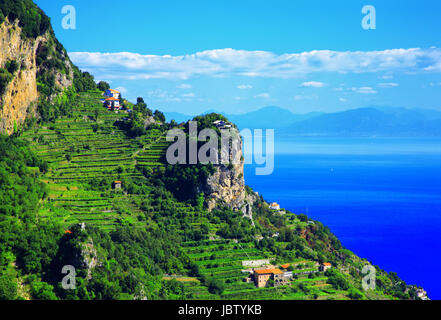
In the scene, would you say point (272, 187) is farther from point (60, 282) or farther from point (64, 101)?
point (60, 282)

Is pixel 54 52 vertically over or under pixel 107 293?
over

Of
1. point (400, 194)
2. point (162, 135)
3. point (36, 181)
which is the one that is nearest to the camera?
point (36, 181)

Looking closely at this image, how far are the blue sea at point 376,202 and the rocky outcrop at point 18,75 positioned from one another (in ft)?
135

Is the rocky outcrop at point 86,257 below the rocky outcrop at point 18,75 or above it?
below

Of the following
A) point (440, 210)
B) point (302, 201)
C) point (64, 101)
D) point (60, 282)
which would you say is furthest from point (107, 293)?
point (440, 210)

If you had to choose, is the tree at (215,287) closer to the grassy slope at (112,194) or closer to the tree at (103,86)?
the grassy slope at (112,194)

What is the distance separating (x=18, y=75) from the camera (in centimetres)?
4666

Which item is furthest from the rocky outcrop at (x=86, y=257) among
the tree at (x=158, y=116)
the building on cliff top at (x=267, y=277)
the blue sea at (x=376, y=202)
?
the blue sea at (x=376, y=202)

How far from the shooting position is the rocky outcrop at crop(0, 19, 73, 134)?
44656 mm

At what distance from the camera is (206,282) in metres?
35.6

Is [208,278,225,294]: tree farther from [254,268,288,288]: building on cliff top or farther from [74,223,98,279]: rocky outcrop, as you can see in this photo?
[74,223,98,279]: rocky outcrop

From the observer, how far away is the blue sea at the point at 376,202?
5966cm

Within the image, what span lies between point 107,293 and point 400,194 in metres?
84.4

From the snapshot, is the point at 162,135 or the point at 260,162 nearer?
the point at 162,135
